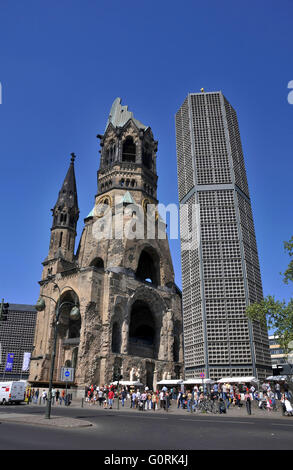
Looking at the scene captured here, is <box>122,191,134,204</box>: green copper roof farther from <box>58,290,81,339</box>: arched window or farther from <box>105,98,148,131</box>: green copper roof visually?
<box>105,98,148,131</box>: green copper roof

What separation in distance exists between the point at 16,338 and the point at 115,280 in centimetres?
4184

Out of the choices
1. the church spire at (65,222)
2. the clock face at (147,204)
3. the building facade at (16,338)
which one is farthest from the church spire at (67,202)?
the building facade at (16,338)

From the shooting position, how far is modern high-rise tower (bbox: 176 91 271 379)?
41.7 metres

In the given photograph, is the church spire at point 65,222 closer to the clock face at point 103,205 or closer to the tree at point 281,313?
the clock face at point 103,205

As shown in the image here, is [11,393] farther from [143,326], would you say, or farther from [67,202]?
[67,202]

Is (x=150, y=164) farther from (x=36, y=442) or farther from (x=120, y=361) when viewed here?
(x=36, y=442)

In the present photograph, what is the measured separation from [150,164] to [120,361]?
117 feet

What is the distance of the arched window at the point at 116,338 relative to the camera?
4503 cm

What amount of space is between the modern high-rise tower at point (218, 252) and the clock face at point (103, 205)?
38.8ft

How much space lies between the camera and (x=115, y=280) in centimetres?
4638

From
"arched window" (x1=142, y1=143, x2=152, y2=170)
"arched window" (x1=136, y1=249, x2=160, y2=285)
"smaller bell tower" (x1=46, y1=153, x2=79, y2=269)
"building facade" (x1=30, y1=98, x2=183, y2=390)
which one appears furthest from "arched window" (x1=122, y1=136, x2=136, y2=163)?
"arched window" (x1=136, y1=249, x2=160, y2=285)

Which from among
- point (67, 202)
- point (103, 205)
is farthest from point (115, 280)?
point (67, 202)

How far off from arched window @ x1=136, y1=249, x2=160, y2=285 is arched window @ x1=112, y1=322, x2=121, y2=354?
11.6 m
